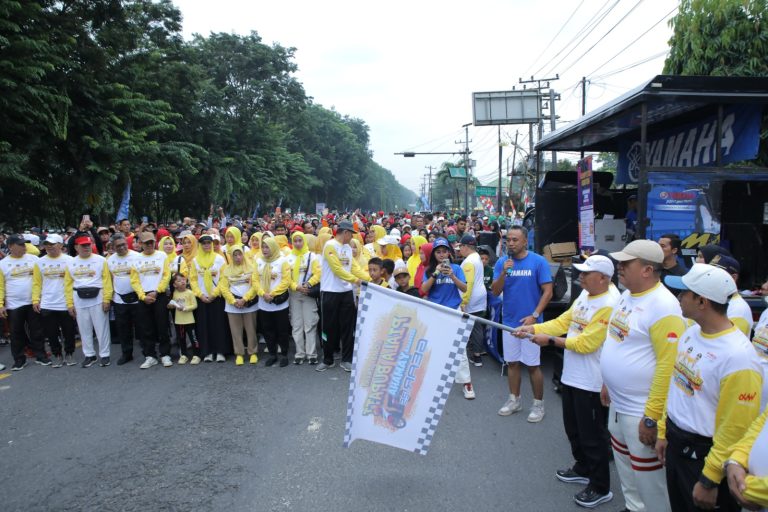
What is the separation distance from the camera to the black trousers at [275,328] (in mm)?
7027

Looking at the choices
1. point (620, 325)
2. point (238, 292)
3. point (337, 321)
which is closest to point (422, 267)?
point (337, 321)

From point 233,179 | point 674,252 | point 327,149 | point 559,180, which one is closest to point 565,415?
point 674,252

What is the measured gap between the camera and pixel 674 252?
4.98m

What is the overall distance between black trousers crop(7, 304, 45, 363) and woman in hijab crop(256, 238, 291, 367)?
3350 mm

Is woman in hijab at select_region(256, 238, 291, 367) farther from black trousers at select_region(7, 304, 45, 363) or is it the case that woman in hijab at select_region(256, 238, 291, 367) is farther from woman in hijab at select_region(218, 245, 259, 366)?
black trousers at select_region(7, 304, 45, 363)

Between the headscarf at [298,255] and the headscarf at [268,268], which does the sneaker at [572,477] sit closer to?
the headscarf at [298,255]

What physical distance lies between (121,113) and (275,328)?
40.5 feet

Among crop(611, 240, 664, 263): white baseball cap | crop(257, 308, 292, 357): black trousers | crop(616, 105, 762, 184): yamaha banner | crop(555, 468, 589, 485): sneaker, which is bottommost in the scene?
crop(555, 468, 589, 485): sneaker

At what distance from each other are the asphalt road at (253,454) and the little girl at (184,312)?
1.09 metres

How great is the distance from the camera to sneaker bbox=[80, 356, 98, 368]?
7.09 meters

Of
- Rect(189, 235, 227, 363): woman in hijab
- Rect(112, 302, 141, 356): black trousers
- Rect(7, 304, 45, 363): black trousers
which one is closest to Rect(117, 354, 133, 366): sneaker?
Rect(112, 302, 141, 356): black trousers

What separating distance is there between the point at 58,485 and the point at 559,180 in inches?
357

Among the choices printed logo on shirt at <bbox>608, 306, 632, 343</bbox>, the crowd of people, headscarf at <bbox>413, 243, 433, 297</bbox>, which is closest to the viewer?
the crowd of people

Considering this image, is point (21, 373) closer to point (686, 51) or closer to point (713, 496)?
point (713, 496)
